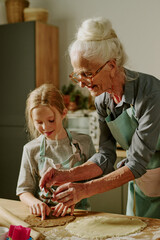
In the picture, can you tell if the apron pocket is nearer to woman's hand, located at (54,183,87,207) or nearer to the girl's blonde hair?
woman's hand, located at (54,183,87,207)

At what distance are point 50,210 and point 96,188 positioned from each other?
282mm

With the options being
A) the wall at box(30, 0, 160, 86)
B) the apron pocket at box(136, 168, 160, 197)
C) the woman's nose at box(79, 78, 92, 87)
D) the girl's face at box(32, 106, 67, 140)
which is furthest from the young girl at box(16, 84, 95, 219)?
the wall at box(30, 0, 160, 86)

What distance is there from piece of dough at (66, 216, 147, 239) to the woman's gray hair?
659mm

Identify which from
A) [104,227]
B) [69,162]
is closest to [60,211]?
[104,227]

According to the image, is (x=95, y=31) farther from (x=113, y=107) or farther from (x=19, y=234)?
(x=19, y=234)

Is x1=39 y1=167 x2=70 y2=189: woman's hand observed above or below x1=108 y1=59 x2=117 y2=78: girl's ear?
below

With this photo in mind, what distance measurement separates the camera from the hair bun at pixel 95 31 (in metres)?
1.36

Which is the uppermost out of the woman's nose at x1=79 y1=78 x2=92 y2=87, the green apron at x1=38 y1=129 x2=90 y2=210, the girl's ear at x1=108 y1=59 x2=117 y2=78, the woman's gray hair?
the woman's gray hair

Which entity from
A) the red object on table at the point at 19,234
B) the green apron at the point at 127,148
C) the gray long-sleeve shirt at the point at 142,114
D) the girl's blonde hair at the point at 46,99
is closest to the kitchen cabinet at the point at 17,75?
the girl's blonde hair at the point at 46,99

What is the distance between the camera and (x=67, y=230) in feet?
A: 4.34

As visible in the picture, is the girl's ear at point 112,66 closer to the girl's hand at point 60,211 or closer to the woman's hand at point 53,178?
the woman's hand at point 53,178

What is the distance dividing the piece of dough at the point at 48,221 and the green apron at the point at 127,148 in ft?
1.38

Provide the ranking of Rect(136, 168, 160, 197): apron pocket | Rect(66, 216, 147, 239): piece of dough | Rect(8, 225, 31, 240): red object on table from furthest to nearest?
Rect(136, 168, 160, 197): apron pocket < Rect(66, 216, 147, 239): piece of dough < Rect(8, 225, 31, 240): red object on table

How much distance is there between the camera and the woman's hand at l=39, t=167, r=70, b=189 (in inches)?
59.1
